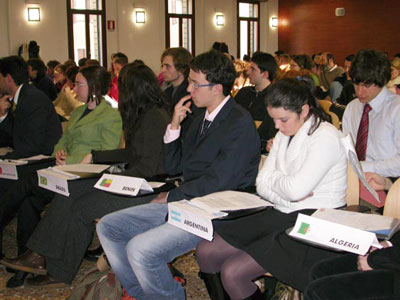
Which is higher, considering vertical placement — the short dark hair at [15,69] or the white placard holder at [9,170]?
the short dark hair at [15,69]

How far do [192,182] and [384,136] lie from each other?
1169mm

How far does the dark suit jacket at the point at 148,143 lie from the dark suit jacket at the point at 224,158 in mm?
304

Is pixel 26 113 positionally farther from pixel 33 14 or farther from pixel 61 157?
pixel 33 14

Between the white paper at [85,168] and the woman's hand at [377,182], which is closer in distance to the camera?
the woman's hand at [377,182]

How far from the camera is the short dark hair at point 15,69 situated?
3.62 meters

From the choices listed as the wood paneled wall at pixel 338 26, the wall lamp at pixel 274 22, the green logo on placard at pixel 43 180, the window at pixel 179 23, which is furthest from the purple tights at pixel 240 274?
the wall lamp at pixel 274 22

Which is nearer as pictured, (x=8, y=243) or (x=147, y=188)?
(x=147, y=188)

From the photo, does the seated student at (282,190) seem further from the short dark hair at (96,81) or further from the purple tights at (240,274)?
the short dark hair at (96,81)

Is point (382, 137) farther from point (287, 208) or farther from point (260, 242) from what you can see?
point (260, 242)

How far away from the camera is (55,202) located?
2979 mm

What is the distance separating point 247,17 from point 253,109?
40.3 feet

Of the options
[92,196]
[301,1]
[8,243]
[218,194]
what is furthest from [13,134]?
[301,1]

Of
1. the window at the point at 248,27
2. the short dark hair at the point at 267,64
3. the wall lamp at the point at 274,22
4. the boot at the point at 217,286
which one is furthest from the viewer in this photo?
the wall lamp at the point at 274,22

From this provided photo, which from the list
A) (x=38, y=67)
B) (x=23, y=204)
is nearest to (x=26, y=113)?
(x=23, y=204)
